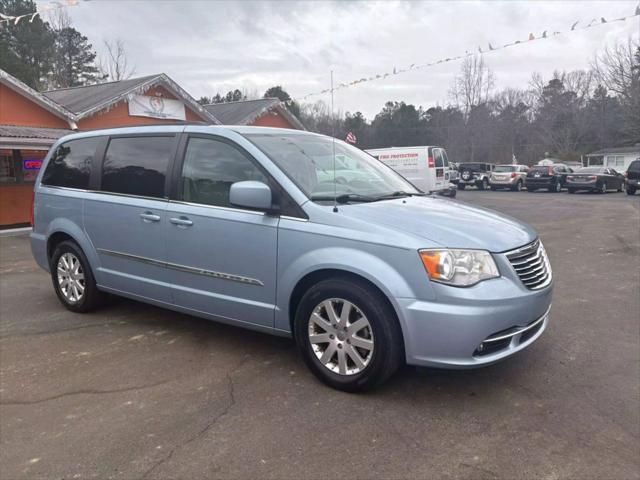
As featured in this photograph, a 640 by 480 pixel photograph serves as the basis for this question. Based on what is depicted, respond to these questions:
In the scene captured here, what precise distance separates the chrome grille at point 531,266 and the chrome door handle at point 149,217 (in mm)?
2744

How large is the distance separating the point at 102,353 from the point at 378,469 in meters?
Answer: 2.63

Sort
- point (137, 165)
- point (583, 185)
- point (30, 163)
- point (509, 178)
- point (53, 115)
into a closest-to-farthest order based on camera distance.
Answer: point (137, 165) → point (30, 163) → point (53, 115) → point (583, 185) → point (509, 178)

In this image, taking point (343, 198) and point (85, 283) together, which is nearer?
point (343, 198)

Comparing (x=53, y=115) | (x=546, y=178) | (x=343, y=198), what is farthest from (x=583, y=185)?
(x=343, y=198)

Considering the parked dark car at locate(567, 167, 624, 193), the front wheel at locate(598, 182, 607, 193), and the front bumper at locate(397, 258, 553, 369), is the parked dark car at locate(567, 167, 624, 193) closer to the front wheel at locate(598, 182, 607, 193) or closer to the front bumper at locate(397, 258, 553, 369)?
the front wheel at locate(598, 182, 607, 193)

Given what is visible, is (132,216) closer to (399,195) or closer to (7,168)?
(399,195)

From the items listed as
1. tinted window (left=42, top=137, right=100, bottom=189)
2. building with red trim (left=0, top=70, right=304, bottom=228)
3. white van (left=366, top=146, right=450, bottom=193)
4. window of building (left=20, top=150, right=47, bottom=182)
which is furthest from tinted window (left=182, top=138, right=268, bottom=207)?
white van (left=366, top=146, right=450, bottom=193)

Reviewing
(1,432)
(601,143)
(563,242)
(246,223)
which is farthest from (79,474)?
(601,143)

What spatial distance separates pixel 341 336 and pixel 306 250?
0.62 metres

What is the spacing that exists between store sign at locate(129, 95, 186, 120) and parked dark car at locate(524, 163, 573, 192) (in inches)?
763

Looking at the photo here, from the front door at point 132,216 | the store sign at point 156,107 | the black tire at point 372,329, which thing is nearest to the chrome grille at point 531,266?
the black tire at point 372,329

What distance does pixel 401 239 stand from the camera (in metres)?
3.19

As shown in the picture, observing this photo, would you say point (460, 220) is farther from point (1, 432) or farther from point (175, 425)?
point (1, 432)

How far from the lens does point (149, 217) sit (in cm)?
432
